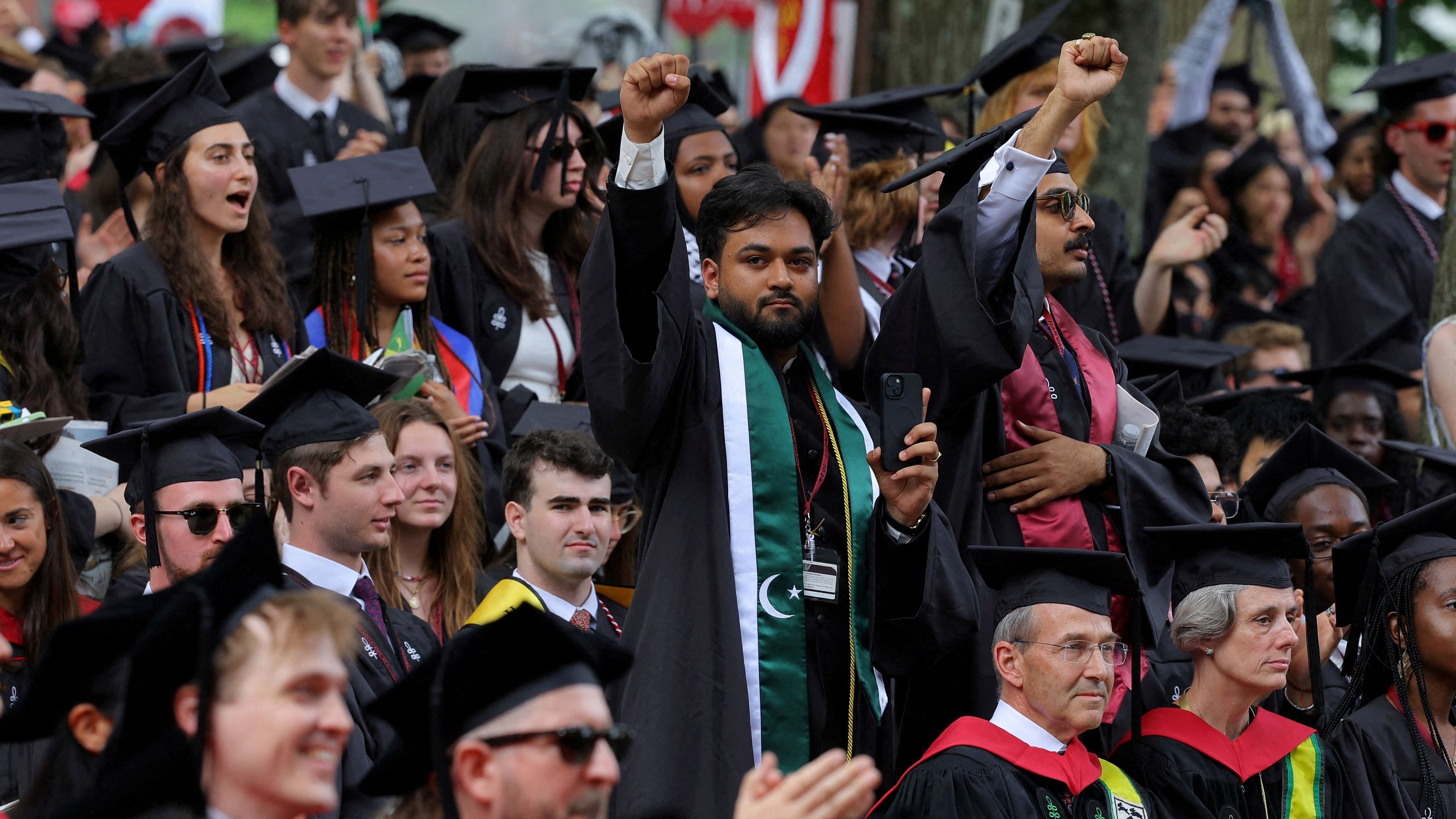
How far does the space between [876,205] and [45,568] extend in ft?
10.6

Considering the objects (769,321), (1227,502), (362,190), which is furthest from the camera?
(362,190)

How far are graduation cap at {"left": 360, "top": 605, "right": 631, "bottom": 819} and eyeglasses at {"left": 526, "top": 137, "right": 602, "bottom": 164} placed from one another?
13.1 ft

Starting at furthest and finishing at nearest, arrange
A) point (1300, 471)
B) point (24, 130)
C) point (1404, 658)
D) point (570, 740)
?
point (1300, 471), point (24, 130), point (1404, 658), point (570, 740)

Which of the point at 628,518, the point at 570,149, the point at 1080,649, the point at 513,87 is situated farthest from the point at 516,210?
the point at 1080,649

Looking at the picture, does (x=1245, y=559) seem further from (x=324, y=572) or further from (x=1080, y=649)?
(x=324, y=572)

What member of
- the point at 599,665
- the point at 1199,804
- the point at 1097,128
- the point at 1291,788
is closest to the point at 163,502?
the point at 599,665

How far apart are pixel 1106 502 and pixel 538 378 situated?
2.64m

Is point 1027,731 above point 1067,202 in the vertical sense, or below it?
below

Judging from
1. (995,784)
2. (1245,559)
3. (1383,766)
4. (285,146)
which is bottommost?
(1383,766)

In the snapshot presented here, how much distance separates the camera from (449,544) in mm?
5969

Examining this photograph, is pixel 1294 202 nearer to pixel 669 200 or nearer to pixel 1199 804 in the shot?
pixel 1199 804

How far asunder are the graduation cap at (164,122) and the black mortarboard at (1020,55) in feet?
9.98

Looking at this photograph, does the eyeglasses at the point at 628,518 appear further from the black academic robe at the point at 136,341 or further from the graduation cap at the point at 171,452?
the graduation cap at the point at 171,452

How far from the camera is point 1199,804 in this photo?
509 cm
